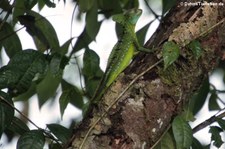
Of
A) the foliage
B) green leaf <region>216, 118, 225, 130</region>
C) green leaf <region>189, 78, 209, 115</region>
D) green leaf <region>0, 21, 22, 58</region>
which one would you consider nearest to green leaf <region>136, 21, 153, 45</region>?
the foliage

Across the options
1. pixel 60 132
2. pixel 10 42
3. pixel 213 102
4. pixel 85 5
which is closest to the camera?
pixel 60 132

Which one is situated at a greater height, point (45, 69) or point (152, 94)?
point (45, 69)

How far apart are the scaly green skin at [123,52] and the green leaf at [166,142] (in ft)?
0.55

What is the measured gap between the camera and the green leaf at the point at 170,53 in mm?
943

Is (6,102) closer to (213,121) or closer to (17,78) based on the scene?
(17,78)

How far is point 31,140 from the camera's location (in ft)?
3.09

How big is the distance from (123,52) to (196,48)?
148mm

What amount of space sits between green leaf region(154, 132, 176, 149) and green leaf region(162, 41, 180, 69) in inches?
6.7

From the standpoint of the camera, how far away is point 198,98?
5.28 feet

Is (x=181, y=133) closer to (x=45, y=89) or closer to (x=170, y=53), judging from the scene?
(x=170, y=53)

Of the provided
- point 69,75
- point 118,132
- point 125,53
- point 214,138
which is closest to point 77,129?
point 118,132

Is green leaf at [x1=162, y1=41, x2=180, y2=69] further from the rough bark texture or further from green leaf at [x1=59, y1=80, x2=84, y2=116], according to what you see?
green leaf at [x1=59, y1=80, x2=84, y2=116]

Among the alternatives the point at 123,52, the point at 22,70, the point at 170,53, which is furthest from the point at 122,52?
the point at 22,70

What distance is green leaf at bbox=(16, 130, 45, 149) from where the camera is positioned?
936 millimetres
